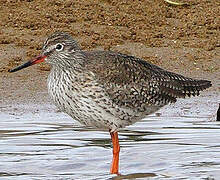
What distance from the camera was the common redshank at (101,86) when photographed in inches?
395

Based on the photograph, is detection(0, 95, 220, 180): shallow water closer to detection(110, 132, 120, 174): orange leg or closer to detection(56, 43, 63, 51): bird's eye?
detection(110, 132, 120, 174): orange leg

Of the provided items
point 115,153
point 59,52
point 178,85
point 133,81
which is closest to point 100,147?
point 115,153

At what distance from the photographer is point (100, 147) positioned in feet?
A: 36.9

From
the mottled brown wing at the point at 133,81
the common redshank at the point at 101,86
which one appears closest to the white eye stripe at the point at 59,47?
the common redshank at the point at 101,86

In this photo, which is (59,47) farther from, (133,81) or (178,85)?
(178,85)

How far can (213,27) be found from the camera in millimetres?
15930

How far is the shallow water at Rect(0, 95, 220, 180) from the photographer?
10203mm

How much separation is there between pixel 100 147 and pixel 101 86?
141 cm

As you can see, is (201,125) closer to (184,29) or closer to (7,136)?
(7,136)

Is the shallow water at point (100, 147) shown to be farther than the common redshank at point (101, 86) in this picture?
Yes

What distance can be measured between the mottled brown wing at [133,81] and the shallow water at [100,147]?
0.74 meters

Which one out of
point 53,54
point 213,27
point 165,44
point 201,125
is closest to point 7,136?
point 53,54

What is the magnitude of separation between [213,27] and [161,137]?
16.2 feet

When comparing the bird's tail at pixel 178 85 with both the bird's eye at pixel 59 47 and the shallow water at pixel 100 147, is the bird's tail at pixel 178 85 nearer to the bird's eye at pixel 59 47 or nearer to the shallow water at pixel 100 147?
the shallow water at pixel 100 147
